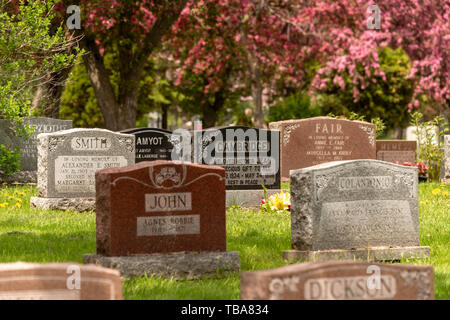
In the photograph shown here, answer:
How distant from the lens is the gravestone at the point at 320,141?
17.6 meters

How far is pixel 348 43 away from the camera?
91.7 feet

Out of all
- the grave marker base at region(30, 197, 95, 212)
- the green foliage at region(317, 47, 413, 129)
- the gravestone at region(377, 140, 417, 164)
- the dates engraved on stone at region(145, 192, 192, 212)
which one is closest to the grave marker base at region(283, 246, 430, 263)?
the dates engraved on stone at region(145, 192, 192, 212)

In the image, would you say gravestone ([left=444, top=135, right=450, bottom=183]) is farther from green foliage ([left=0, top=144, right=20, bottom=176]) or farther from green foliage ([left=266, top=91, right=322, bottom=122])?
green foliage ([left=266, top=91, right=322, bottom=122])

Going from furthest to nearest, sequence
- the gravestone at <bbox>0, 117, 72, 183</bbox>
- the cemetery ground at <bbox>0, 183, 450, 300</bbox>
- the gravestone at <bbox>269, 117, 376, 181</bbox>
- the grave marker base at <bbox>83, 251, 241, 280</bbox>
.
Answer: the gravestone at <bbox>269, 117, 376, 181</bbox>, the gravestone at <bbox>0, 117, 72, 183</bbox>, the grave marker base at <bbox>83, 251, 241, 280</bbox>, the cemetery ground at <bbox>0, 183, 450, 300</bbox>

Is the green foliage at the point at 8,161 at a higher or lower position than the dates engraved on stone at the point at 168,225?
higher

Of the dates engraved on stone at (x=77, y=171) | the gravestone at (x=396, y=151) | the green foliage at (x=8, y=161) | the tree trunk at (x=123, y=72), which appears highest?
the tree trunk at (x=123, y=72)

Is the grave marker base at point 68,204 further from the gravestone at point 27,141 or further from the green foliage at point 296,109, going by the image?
the green foliage at point 296,109

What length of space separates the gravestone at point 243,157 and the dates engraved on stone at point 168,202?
6209 mm

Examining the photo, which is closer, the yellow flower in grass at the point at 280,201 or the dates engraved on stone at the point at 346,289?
the dates engraved on stone at the point at 346,289

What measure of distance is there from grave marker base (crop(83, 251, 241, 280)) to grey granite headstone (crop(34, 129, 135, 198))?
217 inches

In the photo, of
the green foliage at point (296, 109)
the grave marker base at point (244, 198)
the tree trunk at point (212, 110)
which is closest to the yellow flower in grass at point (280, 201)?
the grave marker base at point (244, 198)

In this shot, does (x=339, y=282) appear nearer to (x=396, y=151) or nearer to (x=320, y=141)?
(x=320, y=141)

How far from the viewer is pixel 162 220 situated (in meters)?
7.46

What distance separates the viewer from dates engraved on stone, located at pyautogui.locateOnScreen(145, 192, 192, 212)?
7.43m
